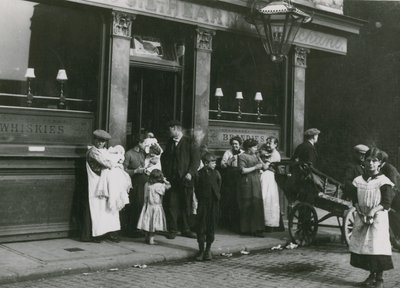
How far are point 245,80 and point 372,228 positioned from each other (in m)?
6.78

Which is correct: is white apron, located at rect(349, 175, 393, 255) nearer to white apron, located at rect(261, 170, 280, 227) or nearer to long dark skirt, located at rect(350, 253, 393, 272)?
long dark skirt, located at rect(350, 253, 393, 272)

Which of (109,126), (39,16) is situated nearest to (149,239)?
(109,126)

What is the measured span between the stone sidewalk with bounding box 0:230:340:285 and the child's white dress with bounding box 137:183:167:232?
1.00 ft

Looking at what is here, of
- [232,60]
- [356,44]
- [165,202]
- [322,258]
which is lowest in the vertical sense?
[322,258]

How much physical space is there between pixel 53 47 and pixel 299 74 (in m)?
5.82

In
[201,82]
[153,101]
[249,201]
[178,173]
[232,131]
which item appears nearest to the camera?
[178,173]

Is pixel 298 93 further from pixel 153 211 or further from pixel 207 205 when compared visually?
pixel 207 205

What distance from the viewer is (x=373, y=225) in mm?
6770

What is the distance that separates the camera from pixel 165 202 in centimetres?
963

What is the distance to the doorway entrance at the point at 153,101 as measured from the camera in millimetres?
10992

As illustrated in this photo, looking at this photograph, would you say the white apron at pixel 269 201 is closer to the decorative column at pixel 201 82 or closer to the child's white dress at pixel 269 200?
the child's white dress at pixel 269 200

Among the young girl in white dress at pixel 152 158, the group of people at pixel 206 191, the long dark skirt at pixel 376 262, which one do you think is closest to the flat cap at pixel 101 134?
the group of people at pixel 206 191

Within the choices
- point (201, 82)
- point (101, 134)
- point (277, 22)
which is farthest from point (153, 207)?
point (277, 22)

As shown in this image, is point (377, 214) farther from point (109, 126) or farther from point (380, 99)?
point (380, 99)
